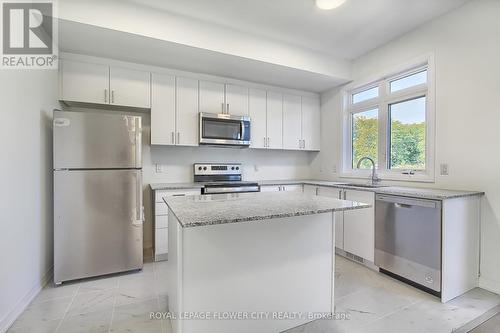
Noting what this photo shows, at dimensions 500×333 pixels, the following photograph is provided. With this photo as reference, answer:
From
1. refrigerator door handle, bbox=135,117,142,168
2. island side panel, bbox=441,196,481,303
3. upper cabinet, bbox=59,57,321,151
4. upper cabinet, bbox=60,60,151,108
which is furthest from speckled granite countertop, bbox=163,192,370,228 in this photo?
upper cabinet, bbox=60,60,151,108

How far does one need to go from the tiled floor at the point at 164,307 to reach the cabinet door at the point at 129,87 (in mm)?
1993

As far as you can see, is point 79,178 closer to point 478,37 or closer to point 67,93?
point 67,93

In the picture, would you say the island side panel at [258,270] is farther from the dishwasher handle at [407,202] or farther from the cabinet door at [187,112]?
the cabinet door at [187,112]

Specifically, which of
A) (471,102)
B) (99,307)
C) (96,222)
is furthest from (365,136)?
(99,307)

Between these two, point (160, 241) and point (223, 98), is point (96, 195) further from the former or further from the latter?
point (223, 98)

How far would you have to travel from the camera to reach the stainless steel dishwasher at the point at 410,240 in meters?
2.05

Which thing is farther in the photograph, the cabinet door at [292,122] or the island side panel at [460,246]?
the cabinet door at [292,122]

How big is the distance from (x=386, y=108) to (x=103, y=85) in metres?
3.53

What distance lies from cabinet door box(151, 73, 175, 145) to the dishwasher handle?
257 centimetres

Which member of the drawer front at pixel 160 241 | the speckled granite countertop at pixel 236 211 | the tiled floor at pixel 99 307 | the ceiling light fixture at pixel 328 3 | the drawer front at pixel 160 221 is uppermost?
the ceiling light fixture at pixel 328 3

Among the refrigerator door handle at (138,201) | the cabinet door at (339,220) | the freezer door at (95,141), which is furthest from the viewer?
the cabinet door at (339,220)

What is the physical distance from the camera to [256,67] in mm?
3117

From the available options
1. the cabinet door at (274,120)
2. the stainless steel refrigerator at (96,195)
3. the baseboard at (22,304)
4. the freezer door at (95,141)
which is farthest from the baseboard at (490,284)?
the baseboard at (22,304)

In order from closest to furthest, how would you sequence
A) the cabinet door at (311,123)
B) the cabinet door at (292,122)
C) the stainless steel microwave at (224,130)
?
the stainless steel microwave at (224,130) → the cabinet door at (292,122) → the cabinet door at (311,123)
